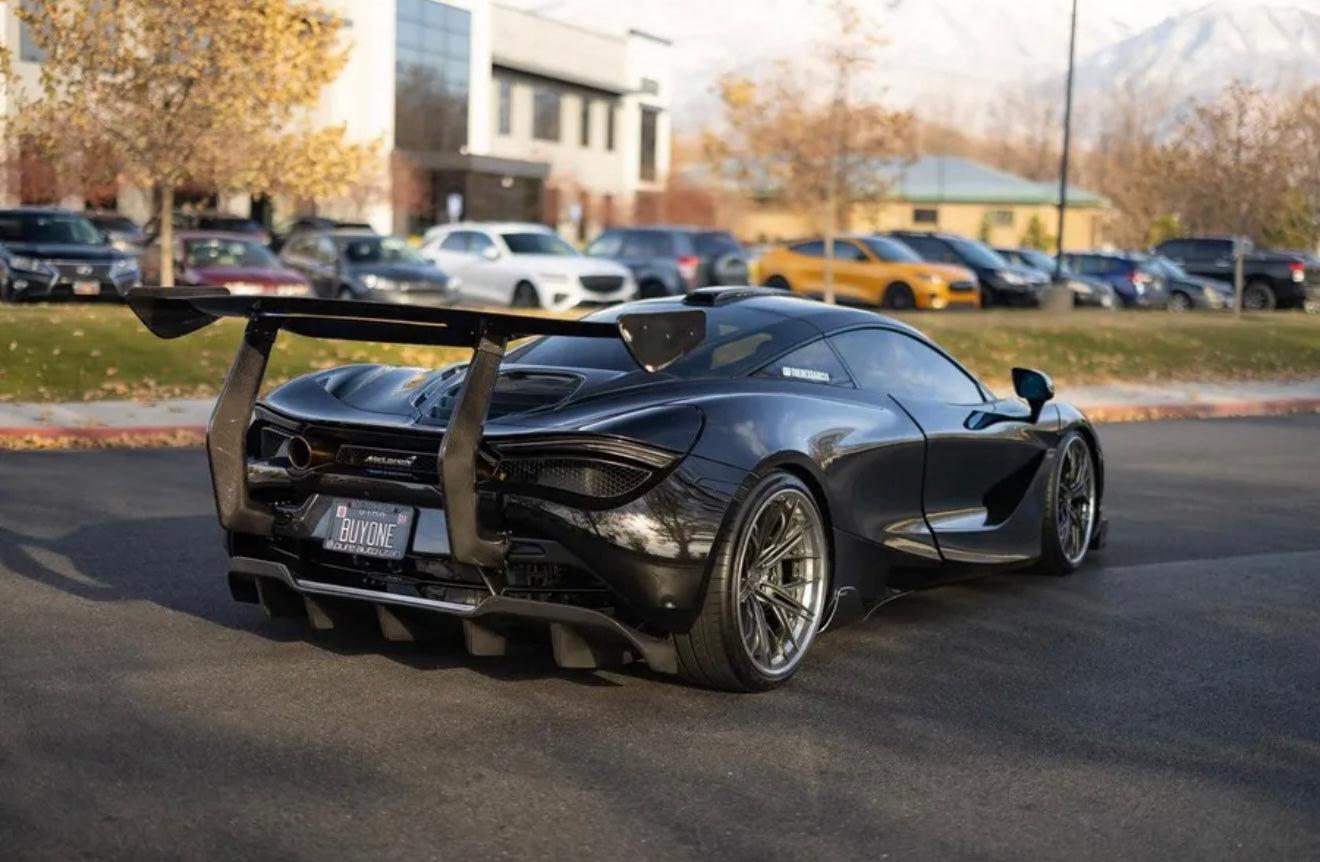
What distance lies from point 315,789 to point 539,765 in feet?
2.21

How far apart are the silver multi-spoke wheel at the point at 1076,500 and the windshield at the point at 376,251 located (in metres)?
21.0

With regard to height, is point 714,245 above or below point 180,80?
below

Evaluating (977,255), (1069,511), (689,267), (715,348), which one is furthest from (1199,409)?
(977,255)

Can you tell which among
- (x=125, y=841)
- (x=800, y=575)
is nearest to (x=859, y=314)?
(x=800, y=575)

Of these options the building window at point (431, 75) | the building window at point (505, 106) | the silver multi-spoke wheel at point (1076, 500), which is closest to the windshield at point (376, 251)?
the silver multi-spoke wheel at point (1076, 500)

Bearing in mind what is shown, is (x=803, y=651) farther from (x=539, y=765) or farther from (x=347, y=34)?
(x=347, y=34)

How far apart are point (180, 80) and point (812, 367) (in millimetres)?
17533

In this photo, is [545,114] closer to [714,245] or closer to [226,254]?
[714,245]

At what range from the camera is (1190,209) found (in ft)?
148

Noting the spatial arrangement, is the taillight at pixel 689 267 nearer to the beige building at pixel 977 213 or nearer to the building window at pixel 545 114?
the building window at pixel 545 114

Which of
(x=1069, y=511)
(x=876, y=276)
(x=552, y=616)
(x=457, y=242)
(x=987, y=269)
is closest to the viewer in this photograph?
(x=552, y=616)

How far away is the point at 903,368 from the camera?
7641mm

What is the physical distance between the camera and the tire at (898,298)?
32.0 m

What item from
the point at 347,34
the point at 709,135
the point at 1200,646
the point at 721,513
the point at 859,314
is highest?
the point at 347,34
